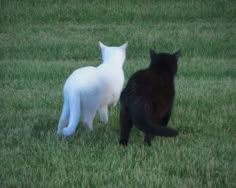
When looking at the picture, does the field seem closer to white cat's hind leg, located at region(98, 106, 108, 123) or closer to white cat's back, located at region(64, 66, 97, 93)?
white cat's hind leg, located at region(98, 106, 108, 123)

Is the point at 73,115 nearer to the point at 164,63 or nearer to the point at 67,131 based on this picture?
the point at 67,131

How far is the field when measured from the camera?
18.3 ft

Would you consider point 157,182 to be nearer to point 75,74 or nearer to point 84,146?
point 84,146

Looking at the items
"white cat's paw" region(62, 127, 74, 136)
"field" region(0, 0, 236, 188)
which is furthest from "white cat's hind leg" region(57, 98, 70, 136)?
"white cat's paw" region(62, 127, 74, 136)

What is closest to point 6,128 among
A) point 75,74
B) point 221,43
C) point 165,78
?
point 75,74

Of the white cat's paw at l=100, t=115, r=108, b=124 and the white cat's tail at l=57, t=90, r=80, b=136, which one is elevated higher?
the white cat's tail at l=57, t=90, r=80, b=136

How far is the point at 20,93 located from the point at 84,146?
373 cm

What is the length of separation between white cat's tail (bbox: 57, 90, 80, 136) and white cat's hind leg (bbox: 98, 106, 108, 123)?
0.56m

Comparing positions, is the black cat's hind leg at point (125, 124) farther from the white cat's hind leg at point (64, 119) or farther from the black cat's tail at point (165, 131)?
the white cat's hind leg at point (64, 119)

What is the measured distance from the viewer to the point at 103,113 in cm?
766

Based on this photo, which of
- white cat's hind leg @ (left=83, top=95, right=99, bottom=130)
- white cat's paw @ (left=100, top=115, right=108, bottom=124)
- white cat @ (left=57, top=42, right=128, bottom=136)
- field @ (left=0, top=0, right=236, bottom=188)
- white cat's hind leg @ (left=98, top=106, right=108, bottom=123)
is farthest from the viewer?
white cat's paw @ (left=100, top=115, right=108, bottom=124)

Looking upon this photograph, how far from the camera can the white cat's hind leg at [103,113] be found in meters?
7.56

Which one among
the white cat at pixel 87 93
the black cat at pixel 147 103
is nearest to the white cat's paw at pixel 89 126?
the white cat at pixel 87 93

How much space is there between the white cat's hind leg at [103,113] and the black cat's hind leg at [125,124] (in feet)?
3.14
